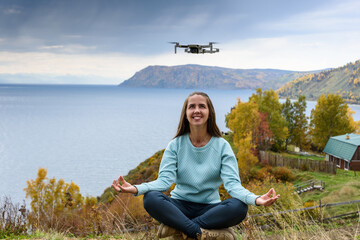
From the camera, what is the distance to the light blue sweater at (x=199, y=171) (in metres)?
3.53

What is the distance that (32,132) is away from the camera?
385 feet

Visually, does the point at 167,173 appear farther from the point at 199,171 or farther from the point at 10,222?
the point at 10,222

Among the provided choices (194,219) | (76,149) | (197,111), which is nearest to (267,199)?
(194,219)

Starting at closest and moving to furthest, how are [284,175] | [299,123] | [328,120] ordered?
[284,175] < [328,120] < [299,123]

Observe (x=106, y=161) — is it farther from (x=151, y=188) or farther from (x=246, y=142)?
(x=151, y=188)

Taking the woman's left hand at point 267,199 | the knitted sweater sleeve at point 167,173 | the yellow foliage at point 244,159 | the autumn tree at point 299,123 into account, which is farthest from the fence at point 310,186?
the woman's left hand at point 267,199

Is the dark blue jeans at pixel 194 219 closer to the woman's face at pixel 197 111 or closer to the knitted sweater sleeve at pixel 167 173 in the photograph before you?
the knitted sweater sleeve at pixel 167 173

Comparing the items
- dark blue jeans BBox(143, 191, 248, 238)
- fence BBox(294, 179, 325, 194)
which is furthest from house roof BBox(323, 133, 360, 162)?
dark blue jeans BBox(143, 191, 248, 238)

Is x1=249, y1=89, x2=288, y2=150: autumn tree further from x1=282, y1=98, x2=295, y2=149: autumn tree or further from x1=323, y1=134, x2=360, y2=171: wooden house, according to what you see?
x1=323, y1=134, x2=360, y2=171: wooden house

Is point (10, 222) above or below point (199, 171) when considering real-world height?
below

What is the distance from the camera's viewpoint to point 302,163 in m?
30.8

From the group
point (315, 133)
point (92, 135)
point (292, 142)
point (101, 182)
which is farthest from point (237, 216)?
point (92, 135)

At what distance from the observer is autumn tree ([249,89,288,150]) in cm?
3731

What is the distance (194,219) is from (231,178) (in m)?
0.58
